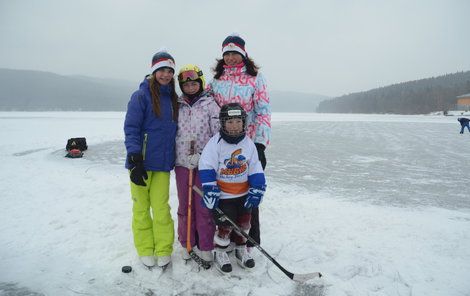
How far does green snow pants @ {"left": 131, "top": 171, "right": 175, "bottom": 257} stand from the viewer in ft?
10.6

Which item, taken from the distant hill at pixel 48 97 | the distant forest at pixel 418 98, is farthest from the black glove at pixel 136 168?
the distant hill at pixel 48 97

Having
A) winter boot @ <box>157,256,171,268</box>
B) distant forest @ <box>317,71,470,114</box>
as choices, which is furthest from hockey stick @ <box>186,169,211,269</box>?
distant forest @ <box>317,71,470,114</box>

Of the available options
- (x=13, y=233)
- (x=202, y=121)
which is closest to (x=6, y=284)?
(x=13, y=233)

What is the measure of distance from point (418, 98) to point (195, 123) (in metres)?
111

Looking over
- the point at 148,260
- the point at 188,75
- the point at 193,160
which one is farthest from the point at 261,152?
the point at 148,260

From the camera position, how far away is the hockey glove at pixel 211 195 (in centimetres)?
289

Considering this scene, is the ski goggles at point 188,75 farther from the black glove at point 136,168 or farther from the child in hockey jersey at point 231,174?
the black glove at point 136,168

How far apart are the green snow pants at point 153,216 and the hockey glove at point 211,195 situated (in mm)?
562

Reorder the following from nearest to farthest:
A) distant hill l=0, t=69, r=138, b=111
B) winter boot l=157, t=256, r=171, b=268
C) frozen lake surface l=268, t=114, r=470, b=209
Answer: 1. winter boot l=157, t=256, r=171, b=268
2. frozen lake surface l=268, t=114, r=470, b=209
3. distant hill l=0, t=69, r=138, b=111

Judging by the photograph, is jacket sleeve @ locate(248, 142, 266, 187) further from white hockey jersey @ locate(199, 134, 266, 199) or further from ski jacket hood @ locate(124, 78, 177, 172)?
ski jacket hood @ locate(124, 78, 177, 172)

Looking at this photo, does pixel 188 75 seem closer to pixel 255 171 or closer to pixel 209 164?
pixel 209 164

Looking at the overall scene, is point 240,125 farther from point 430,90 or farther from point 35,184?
point 430,90

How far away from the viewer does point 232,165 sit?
9.92 feet

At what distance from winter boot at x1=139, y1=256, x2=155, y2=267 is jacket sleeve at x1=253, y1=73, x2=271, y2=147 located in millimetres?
1606
